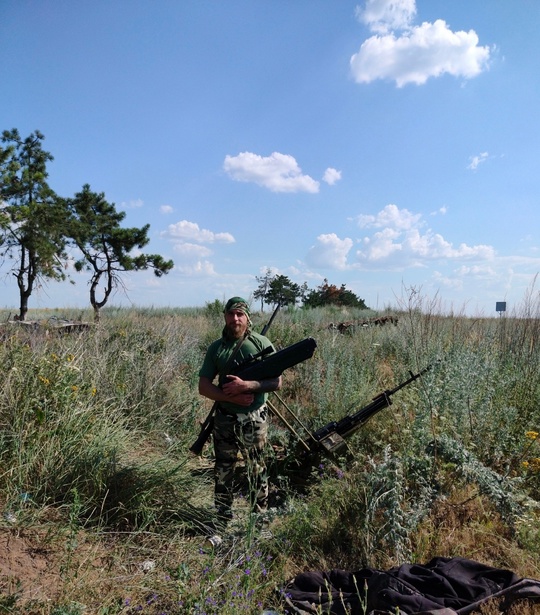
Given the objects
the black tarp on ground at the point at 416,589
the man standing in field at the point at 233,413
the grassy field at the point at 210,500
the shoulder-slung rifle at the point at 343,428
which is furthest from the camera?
the shoulder-slung rifle at the point at 343,428

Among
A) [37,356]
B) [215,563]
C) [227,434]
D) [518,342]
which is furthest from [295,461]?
[518,342]

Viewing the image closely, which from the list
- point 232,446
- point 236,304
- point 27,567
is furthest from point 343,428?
point 27,567

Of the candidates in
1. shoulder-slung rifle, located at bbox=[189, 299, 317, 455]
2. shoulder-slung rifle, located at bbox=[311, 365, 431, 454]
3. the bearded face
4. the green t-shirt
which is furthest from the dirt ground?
shoulder-slung rifle, located at bbox=[311, 365, 431, 454]

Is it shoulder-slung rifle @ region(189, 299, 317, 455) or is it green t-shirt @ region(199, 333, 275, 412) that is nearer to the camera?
shoulder-slung rifle @ region(189, 299, 317, 455)

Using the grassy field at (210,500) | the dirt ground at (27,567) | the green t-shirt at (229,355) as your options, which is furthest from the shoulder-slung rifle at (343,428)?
the dirt ground at (27,567)

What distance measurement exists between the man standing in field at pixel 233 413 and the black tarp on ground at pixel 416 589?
104 cm

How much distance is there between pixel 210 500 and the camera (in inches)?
161

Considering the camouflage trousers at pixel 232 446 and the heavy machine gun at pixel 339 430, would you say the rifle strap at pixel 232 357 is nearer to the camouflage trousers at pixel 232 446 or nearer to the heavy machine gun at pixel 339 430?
the camouflage trousers at pixel 232 446

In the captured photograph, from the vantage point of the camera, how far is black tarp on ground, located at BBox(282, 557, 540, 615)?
2.41m

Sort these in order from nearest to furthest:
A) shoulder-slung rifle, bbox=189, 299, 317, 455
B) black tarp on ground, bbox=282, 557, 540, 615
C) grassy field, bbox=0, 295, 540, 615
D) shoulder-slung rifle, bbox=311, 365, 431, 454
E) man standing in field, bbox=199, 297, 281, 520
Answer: black tarp on ground, bbox=282, 557, 540, 615 → grassy field, bbox=0, 295, 540, 615 → shoulder-slung rifle, bbox=189, 299, 317, 455 → man standing in field, bbox=199, 297, 281, 520 → shoulder-slung rifle, bbox=311, 365, 431, 454

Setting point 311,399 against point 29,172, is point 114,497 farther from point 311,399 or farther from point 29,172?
point 29,172

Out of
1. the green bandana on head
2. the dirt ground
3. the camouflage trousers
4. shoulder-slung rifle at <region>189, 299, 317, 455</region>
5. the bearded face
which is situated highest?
the green bandana on head

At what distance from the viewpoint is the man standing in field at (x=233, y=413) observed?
3.71 metres

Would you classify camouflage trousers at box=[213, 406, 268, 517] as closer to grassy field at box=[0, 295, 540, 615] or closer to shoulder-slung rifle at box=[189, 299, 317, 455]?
grassy field at box=[0, 295, 540, 615]
